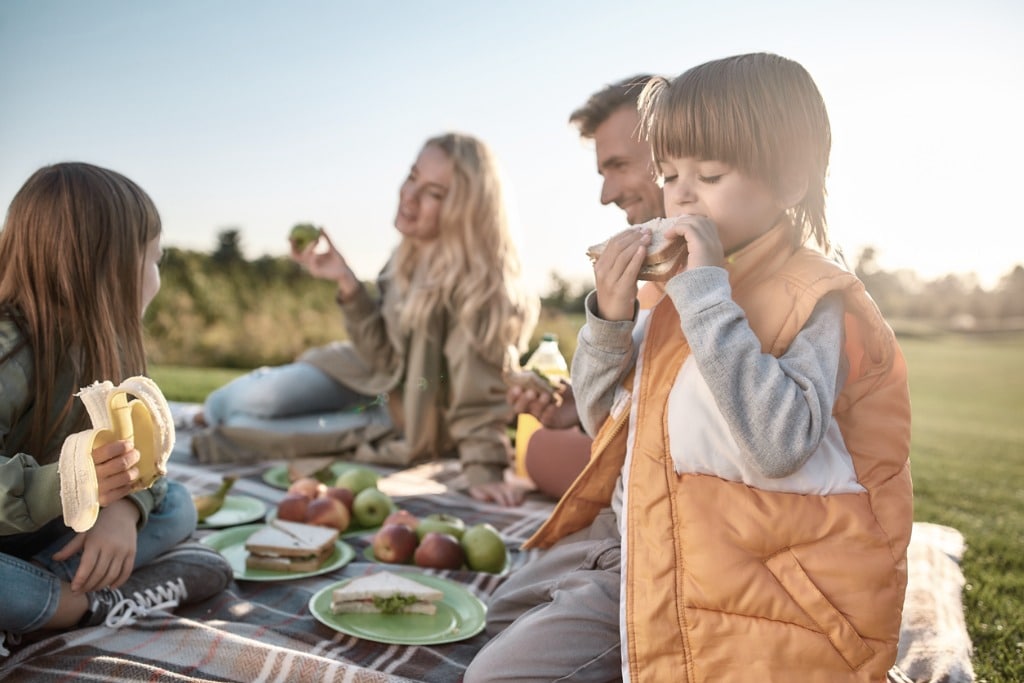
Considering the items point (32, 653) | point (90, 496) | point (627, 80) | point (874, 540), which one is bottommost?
point (32, 653)

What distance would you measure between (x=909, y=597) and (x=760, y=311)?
73.3 inches

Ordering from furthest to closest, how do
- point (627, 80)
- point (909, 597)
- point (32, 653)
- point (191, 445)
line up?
point (191, 445)
point (627, 80)
point (909, 597)
point (32, 653)

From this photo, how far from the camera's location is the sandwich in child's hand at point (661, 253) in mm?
2064

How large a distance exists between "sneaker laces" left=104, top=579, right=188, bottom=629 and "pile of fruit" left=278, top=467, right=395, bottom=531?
92cm

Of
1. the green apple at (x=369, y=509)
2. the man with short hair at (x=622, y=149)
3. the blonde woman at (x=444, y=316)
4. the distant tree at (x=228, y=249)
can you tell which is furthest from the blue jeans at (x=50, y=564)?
the distant tree at (x=228, y=249)

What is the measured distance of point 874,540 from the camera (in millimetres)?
1969

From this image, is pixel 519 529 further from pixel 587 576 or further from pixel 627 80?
pixel 627 80

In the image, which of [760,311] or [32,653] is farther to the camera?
[32,653]

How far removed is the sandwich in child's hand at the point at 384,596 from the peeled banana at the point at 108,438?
0.91 m

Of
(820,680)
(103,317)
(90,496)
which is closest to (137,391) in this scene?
(90,496)

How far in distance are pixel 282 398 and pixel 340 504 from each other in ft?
6.81

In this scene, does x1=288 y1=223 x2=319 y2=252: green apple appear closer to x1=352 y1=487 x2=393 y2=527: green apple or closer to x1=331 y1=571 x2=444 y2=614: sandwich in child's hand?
x1=352 y1=487 x2=393 y2=527: green apple

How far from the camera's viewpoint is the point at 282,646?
2.58 m

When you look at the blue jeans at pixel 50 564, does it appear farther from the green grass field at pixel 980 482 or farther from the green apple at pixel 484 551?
the green grass field at pixel 980 482
